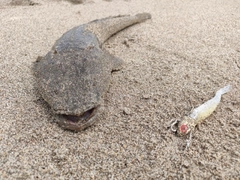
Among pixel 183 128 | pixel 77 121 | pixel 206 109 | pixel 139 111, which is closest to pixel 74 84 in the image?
pixel 77 121

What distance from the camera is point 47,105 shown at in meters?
2.29

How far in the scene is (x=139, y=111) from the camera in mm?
2227

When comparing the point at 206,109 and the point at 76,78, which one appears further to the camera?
the point at 76,78

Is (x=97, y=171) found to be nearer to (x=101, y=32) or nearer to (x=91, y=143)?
(x=91, y=143)

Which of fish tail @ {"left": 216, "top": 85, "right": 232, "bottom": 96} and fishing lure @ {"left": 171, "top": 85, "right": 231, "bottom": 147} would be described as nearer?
fishing lure @ {"left": 171, "top": 85, "right": 231, "bottom": 147}

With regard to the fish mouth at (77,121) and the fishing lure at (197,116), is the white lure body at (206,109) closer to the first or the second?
the fishing lure at (197,116)

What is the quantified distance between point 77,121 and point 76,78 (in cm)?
42

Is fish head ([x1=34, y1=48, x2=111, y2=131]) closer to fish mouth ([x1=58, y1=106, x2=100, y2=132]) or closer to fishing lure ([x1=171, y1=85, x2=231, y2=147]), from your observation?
fish mouth ([x1=58, y1=106, x2=100, y2=132])

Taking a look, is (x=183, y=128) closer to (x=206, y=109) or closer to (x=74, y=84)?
(x=206, y=109)

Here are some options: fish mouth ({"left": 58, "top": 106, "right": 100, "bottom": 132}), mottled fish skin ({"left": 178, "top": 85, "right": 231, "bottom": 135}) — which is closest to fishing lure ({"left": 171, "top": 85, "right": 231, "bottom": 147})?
mottled fish skin ({"left": 178, "top": 85, "right": 231, "bottom": 135})

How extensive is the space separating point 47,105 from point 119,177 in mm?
979

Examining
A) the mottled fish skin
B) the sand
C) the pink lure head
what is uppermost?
the mottled fish skin

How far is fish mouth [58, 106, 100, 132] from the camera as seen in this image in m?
1.99

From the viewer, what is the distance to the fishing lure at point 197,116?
1.95m
